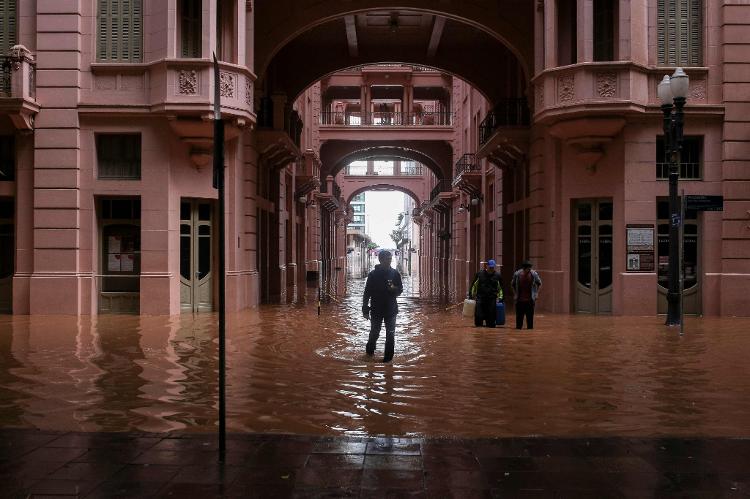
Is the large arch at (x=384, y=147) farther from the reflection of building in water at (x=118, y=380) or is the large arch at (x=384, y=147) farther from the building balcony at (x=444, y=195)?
the reflection of building in water at (x=118, y=380)

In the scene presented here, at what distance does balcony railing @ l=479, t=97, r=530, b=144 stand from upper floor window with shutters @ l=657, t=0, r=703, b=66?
5.09 metres

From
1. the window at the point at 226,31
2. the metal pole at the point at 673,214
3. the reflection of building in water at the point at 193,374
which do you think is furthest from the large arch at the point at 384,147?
the reflection of building in water at the point at 193,374

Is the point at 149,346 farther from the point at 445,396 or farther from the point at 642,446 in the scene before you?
the point at 642,446

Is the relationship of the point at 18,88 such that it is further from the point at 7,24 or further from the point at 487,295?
the point at 487,295

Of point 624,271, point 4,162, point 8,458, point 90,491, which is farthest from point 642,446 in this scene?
point 4,162

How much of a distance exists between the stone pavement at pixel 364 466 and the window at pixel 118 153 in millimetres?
13545

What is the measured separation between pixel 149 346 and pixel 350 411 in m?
6.11

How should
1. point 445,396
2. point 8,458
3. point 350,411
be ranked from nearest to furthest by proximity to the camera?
point 8,458 → point 350,411 → point 445,396

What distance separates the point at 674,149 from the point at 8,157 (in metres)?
16.1

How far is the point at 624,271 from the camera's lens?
1892cm

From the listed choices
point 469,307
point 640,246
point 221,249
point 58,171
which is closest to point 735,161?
point 640,246

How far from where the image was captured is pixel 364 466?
554 cm

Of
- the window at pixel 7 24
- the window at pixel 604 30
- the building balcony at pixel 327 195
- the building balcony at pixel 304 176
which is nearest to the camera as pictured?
the window at pixel 7 24

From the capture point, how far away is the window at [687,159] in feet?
63.1
